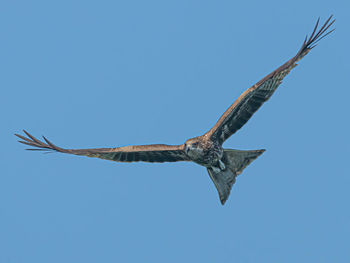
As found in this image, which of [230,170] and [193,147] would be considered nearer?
[193,147]

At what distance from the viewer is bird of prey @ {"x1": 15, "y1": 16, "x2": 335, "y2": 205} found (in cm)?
1970

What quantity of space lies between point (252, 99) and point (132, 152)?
3112mm

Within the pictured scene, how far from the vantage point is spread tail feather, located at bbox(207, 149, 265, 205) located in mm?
20516

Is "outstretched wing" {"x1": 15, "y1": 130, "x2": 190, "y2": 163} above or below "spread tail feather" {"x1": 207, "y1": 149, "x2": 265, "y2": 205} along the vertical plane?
above

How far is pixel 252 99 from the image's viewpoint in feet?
65.8

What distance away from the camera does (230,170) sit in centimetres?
2077

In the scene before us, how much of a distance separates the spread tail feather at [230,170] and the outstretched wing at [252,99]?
1.43ft

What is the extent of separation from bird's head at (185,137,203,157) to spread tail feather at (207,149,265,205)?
68cm

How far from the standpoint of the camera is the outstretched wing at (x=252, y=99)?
769 inches

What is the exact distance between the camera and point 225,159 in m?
20.6

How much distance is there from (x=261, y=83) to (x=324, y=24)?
1914 millimetres

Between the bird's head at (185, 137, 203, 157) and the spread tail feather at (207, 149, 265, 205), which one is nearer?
the bird's head at (185, 137, 203, 157)

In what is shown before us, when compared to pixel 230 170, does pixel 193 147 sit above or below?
above

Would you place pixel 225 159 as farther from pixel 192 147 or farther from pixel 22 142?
pixel 22 142
